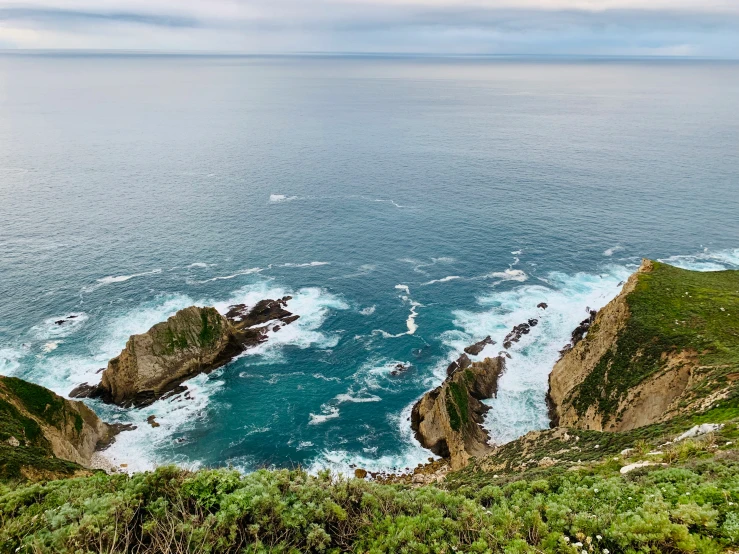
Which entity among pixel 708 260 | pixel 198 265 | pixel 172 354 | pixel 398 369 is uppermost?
pixel 708 260

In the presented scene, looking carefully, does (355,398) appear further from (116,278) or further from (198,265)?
(116,278)

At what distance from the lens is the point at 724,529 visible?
59.5 ft

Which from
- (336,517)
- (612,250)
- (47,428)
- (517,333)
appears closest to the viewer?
(336,517)

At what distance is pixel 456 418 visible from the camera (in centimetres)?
6122

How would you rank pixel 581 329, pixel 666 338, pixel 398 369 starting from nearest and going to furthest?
pixel 666 338
pixel 398 369
pixel 581 329

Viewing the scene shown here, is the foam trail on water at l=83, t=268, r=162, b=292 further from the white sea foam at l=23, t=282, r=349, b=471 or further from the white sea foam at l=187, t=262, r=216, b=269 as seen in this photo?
the white sea foam at l=23, t=282, r=349, b=471

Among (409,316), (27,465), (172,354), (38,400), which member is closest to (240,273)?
(172,354)

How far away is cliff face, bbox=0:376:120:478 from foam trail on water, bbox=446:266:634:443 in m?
48.9

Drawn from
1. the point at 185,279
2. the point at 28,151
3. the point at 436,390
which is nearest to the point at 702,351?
the point at 436,390

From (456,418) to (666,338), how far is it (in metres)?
29.7

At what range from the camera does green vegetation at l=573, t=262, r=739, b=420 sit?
56031 mm

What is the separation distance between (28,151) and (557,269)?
19488cm

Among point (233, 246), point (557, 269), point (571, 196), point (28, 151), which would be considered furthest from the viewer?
point (28, 151)

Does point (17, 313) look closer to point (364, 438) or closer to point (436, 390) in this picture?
point (364, 438)
